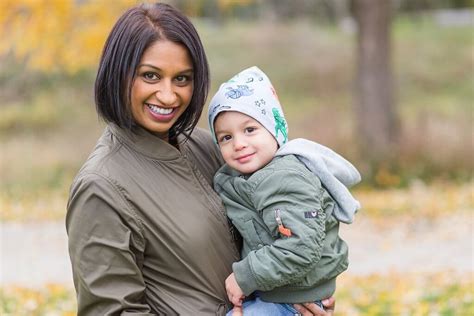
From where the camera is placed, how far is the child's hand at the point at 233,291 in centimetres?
264

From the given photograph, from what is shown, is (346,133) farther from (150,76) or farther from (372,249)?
(150,76)

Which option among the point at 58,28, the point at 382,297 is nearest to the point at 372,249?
the point at 382,297

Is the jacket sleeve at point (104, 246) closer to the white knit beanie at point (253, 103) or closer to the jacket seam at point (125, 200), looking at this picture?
the jacket seam at point (125, 200)

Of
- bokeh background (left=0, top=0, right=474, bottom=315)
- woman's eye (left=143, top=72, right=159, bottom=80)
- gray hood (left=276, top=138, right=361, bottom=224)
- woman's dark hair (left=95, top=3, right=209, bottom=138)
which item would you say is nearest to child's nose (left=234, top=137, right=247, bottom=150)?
gray hood (left=276, top=138, right=361, bottom=224)

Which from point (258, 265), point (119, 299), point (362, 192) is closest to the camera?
point (119, 299)

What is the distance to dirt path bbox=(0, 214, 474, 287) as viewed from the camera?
346 inches

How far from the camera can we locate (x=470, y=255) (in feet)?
29.2

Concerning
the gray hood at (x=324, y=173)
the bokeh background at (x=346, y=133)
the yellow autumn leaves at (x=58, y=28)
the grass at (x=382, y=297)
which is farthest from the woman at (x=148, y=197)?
the yellow autumn leaves at (x=58, y=28)

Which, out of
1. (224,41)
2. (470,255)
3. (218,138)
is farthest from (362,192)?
(224,41)

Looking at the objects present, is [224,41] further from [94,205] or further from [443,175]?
[94,205]

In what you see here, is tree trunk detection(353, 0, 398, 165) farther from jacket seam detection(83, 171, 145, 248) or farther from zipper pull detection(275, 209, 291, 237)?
jacket seam detection(83, 171, 145, 248)

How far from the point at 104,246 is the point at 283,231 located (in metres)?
0.54

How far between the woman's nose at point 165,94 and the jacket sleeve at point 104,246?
0.30 meters

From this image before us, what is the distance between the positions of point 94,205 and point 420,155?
10.9 m
